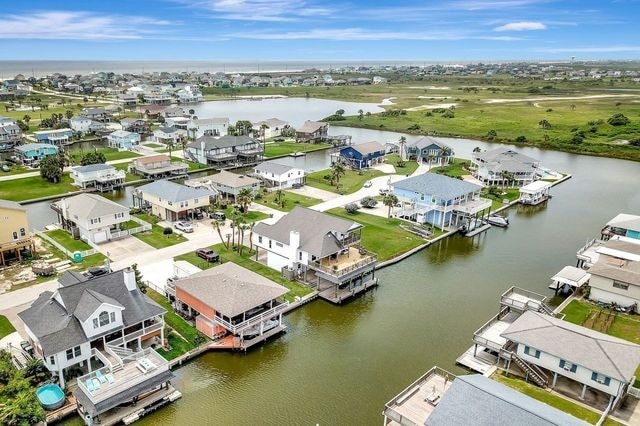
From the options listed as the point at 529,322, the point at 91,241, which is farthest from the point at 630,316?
the point at 91,241

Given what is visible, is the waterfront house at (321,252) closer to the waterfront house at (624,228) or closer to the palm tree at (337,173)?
the waterfront house at (624,228)

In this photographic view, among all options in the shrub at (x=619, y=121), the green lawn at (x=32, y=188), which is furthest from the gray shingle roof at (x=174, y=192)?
the shrub at (x=619, y=121)

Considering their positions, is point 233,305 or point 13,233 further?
point 13,233

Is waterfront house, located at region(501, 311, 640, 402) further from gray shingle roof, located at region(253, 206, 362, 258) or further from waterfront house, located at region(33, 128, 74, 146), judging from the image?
waterfront house, located at region(33, 128, 74, 146)

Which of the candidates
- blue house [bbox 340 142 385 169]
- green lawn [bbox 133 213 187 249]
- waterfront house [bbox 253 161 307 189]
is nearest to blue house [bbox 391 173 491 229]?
waterfront house [bbox 253 161 307 189]

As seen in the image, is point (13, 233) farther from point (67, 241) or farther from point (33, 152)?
point (33, 152)

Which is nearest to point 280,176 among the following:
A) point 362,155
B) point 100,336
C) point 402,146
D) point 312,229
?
point 362,155

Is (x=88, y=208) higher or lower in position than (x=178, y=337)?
higher

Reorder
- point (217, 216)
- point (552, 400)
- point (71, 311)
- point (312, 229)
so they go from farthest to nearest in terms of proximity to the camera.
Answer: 1. point (217, 216)
2. point (312, 229)
3. point (71, 311)
4. point (552, 400)
